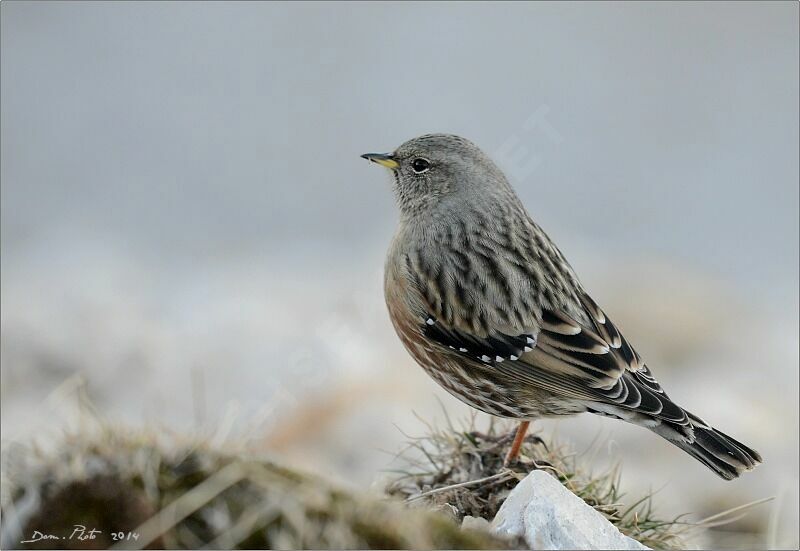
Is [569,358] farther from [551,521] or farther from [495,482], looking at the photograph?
[551,521]

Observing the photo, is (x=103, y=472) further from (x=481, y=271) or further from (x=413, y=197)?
(x=413, y=197)

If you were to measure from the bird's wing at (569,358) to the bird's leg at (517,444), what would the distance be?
233 mm

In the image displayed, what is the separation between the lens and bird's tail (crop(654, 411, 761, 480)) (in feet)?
16.7

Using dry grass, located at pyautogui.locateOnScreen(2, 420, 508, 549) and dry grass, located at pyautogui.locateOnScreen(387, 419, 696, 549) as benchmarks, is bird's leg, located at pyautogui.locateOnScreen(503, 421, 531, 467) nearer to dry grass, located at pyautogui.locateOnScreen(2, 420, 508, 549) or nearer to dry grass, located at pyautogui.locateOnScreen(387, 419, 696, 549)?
dry grass, located at pyautogui.locateOnScreen(387, 419, 696, 549)

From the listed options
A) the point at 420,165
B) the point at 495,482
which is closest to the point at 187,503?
the point at 495,482

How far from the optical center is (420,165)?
254 inches

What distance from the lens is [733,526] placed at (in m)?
7.02

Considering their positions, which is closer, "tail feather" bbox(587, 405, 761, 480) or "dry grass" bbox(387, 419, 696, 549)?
"dry grass" bbox(387, 419, 696, 549)

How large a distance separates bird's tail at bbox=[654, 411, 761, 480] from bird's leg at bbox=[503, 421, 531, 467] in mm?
763

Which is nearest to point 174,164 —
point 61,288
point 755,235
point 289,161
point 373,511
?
point 289,161

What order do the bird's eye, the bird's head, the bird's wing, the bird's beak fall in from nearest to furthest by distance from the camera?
the bird's wing, the bird's head, the bird's eye, the bird's beak

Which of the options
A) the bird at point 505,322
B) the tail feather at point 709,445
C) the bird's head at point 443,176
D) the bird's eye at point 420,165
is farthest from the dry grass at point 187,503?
the bird's eye at point 420,165

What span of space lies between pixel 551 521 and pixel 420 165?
2.92m

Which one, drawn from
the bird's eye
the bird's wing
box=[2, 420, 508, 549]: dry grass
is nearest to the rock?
box=[2, 420, 508, 549]: dry grass
